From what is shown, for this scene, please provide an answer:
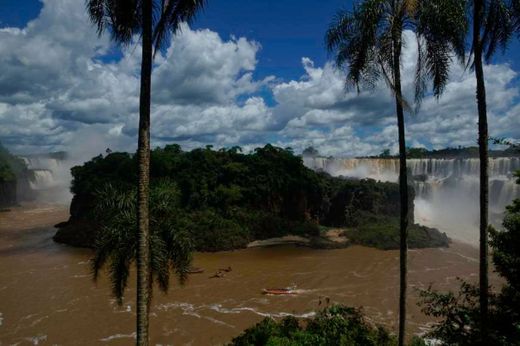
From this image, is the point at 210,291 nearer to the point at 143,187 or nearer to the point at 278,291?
the point at 278,291

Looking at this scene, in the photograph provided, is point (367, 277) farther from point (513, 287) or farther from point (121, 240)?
point (121, 240)

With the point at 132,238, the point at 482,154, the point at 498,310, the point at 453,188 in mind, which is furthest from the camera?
the point at 453,188

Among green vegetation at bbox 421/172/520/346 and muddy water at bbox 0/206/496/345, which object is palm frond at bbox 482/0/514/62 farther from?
muddy water at bbox 0/206/496/345

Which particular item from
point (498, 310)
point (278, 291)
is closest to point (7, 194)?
point (278, 291)

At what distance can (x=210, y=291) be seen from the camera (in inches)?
1024

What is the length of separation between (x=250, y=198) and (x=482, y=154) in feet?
116

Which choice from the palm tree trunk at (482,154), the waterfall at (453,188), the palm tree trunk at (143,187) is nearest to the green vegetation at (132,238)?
the palm tree trunk at (143,187)

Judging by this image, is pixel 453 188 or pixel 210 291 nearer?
pixel 210 291

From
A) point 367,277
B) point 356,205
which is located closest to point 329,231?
point 356,205

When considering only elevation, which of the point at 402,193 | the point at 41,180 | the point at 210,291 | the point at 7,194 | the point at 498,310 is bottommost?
the point at 210,291

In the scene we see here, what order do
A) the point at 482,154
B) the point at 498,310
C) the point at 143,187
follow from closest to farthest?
the point at 143,187, the point at 482,154, the point at 498,310

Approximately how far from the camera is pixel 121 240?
32.7 ft

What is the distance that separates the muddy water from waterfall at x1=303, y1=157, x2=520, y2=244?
47.9ft

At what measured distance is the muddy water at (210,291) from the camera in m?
19.7
